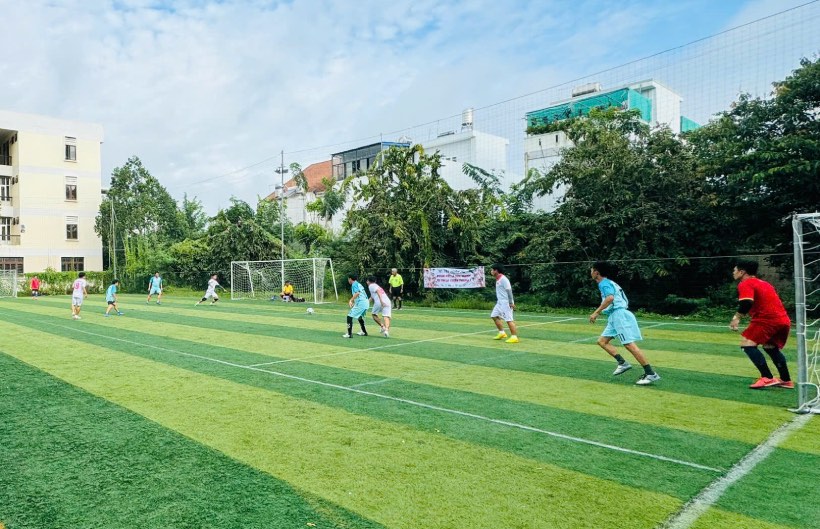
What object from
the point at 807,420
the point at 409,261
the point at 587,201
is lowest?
the point at 807,420

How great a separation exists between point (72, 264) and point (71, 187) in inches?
282

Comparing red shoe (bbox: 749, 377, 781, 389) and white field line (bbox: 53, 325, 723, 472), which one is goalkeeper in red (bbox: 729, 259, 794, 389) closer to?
red shoe (bbox: 749, 377, 781, 389)

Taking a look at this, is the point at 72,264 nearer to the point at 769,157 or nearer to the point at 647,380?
the point at 769,157

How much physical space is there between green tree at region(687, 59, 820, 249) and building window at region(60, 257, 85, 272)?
2016 inches

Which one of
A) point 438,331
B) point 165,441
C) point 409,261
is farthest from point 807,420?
point 409,261

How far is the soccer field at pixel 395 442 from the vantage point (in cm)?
409

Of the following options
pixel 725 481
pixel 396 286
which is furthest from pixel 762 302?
pixel 396 286

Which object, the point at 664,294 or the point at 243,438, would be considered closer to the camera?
the point at 243,438

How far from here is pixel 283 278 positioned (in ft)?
107

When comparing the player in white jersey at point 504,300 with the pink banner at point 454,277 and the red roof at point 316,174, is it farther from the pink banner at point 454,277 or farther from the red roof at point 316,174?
the red roof at point 316,174

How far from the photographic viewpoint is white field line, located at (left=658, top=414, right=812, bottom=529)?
392cm

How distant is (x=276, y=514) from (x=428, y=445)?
1.93 meters

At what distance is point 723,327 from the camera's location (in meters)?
16.0

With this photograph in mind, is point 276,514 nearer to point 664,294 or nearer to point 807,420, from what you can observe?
point 807,420
